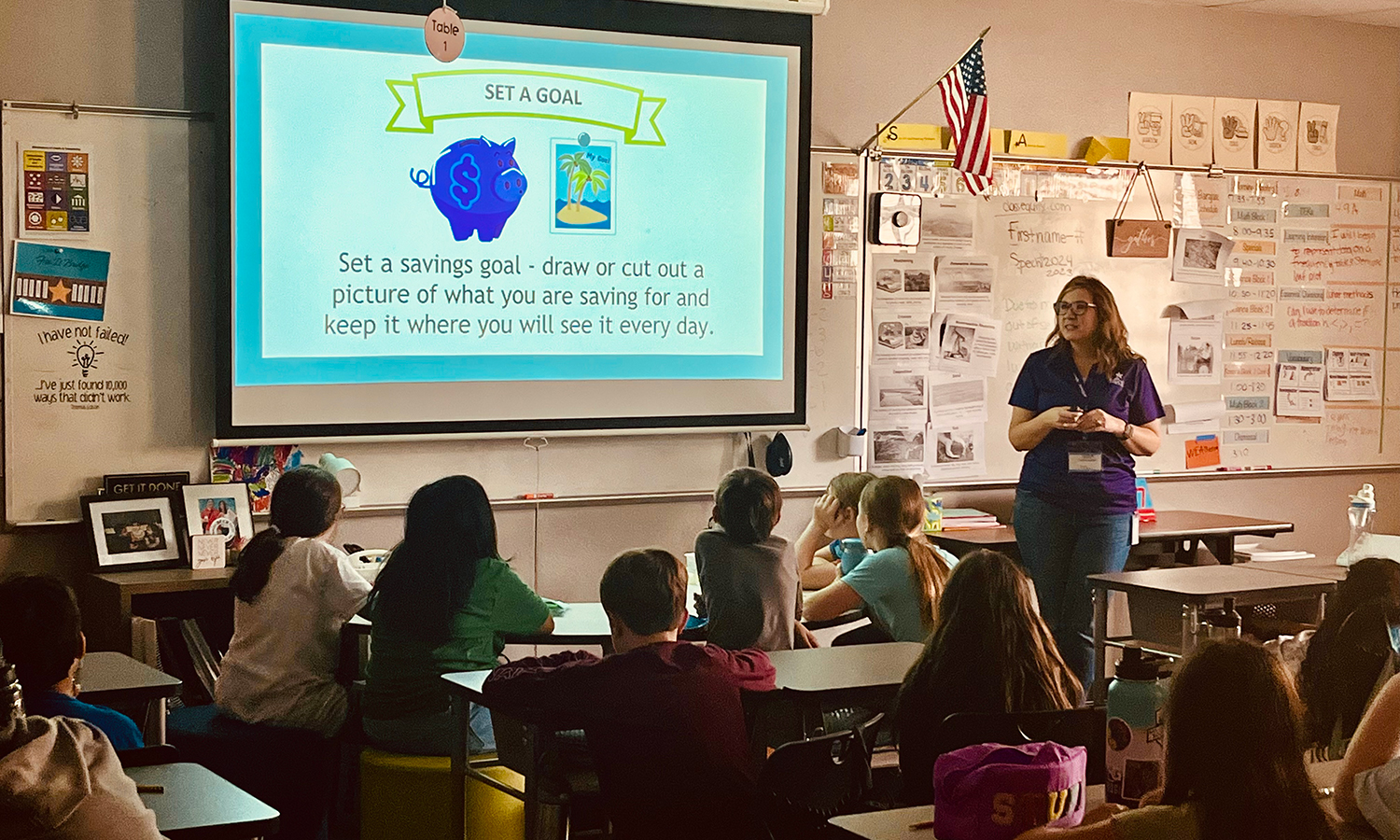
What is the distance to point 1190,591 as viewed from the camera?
437 centimetres

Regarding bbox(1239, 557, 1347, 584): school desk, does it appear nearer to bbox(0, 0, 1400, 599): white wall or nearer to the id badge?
the id badge

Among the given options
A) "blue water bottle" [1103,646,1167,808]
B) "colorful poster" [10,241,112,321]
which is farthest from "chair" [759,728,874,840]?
"colorful poster" [10,241,112,321]

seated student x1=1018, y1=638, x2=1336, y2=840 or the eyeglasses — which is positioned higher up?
→ the eyeglasses

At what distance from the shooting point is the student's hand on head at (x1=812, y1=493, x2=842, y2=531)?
4.83 meters

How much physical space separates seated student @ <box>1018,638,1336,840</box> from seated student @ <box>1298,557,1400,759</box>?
0.88 metres

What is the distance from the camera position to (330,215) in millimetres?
4938

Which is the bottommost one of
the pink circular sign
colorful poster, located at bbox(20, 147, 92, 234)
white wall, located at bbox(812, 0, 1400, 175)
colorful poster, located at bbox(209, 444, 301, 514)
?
colorful poster, located at bbox(209, 444, 301, 514)

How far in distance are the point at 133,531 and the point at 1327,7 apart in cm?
539

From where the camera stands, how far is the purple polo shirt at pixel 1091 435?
16.9 ft

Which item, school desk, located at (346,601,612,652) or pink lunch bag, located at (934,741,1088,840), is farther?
school desk, located at (346,601,612,652)

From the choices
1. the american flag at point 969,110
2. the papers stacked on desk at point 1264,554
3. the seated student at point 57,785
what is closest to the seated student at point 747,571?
the seated student at point 57,785

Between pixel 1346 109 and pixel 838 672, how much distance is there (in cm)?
480

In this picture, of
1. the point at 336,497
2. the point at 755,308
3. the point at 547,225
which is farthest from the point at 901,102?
the point at 336,497

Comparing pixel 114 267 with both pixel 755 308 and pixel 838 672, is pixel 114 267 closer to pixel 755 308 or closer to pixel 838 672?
pixel 755 308
